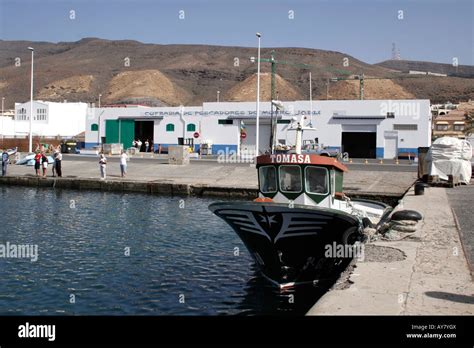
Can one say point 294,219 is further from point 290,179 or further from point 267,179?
point 267,179

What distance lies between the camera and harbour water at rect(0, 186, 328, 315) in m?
12.5

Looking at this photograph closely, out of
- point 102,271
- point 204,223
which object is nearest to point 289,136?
point 204,223

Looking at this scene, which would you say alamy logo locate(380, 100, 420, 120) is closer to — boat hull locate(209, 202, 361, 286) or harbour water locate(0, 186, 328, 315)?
harbour water locate(0, 186, 328, 315)

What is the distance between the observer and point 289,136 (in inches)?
2335

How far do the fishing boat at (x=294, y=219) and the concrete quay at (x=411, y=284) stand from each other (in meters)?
1.36

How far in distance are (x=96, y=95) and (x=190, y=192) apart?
145m

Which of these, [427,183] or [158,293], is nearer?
[158,293]

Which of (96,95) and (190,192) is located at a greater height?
(96,95)

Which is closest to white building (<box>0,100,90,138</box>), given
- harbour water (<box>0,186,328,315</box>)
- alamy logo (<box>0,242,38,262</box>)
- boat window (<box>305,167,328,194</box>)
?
harbour water (<box>0,186,328,315</box>)

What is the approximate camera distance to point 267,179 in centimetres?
1595

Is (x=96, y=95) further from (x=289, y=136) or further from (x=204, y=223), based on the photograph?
(x=204, y=223)
